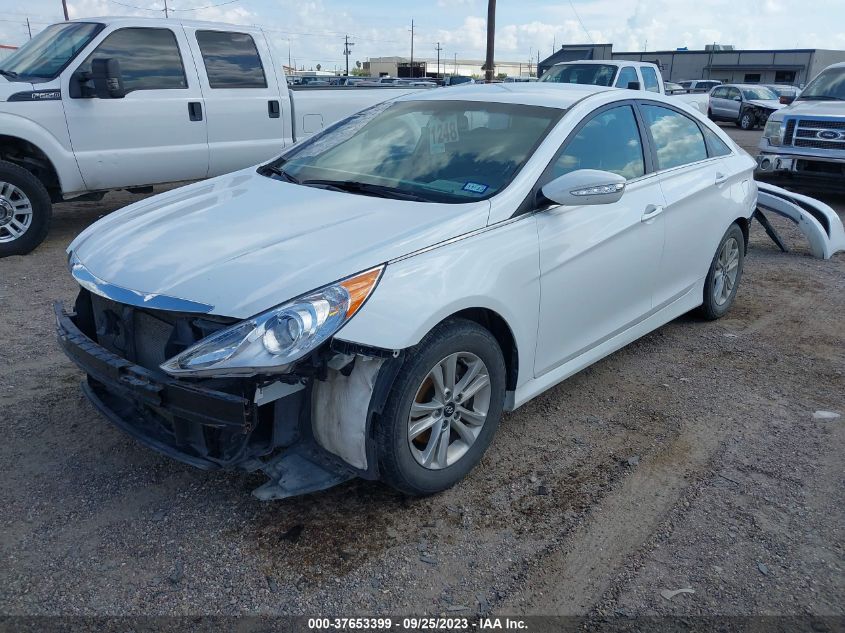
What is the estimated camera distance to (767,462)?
3.60m

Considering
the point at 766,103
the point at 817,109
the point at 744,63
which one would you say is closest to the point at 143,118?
the point at 817,109

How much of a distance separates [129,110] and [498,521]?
602 centimetres

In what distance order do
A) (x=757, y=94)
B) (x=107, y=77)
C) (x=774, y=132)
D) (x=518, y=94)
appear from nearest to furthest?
(x=518, y=94) → (x=107, y=77) → (x=774, y=132) → (x=757, y=94)

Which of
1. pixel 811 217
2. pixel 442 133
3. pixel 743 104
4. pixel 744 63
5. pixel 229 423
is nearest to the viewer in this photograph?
pixel 229 423

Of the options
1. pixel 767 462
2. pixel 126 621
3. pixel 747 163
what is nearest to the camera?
pixel 126 621

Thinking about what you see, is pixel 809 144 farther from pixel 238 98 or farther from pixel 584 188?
pixel 584 188

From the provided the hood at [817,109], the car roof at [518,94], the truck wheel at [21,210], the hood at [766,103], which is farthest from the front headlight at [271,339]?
the hood at [766,103]

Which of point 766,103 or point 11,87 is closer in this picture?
point 11,87

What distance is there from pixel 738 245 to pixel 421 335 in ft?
11.8

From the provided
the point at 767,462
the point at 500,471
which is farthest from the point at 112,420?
the point at 767,462

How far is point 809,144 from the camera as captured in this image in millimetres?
10281

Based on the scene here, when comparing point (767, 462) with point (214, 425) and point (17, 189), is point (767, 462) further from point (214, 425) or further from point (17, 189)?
point (17, 189)

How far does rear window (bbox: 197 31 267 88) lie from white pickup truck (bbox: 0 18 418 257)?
0.4 inches

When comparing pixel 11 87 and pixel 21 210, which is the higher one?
pixel 11 87
